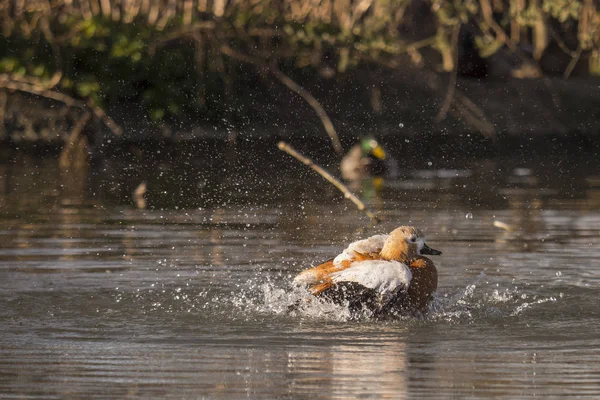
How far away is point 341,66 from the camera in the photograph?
71.1ft

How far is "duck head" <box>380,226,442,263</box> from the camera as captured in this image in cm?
806

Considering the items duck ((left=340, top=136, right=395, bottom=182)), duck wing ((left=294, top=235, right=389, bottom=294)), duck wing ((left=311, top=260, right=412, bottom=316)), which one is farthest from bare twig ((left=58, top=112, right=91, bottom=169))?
duck wing ((left=311, top=260, right=412, bottom=316))

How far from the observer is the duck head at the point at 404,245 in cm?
806

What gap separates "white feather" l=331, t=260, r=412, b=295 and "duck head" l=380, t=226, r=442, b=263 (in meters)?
0.25

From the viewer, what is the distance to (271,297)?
27.6ft

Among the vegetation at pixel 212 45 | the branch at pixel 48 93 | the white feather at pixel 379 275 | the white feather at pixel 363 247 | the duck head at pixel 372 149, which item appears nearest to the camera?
the white feather at pixel 379 275

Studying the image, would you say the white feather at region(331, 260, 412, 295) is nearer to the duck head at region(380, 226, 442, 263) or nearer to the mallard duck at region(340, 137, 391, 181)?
the duck head at region(380, 226, 442, 263)

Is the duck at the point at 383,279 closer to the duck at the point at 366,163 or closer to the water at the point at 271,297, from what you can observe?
the water at the point at 271,297

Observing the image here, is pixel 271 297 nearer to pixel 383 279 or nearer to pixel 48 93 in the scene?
pixel 383 279

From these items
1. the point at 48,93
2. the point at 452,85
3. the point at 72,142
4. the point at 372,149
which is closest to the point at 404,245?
the point at 48,93

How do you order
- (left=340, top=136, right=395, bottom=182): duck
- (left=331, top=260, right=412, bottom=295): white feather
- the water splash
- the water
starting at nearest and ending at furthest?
the water, (left=331, top=260, right=412, bottom=295): white feather, the water splash, (left=340, top=136, right=395, bottom=182): duck

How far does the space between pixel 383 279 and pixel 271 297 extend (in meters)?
0.93

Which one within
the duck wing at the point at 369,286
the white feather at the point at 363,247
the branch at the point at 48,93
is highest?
the branch at the point at 48,93

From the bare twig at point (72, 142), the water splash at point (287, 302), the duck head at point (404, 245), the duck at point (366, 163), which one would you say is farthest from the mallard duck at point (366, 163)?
the duck head at point (404, 245)
